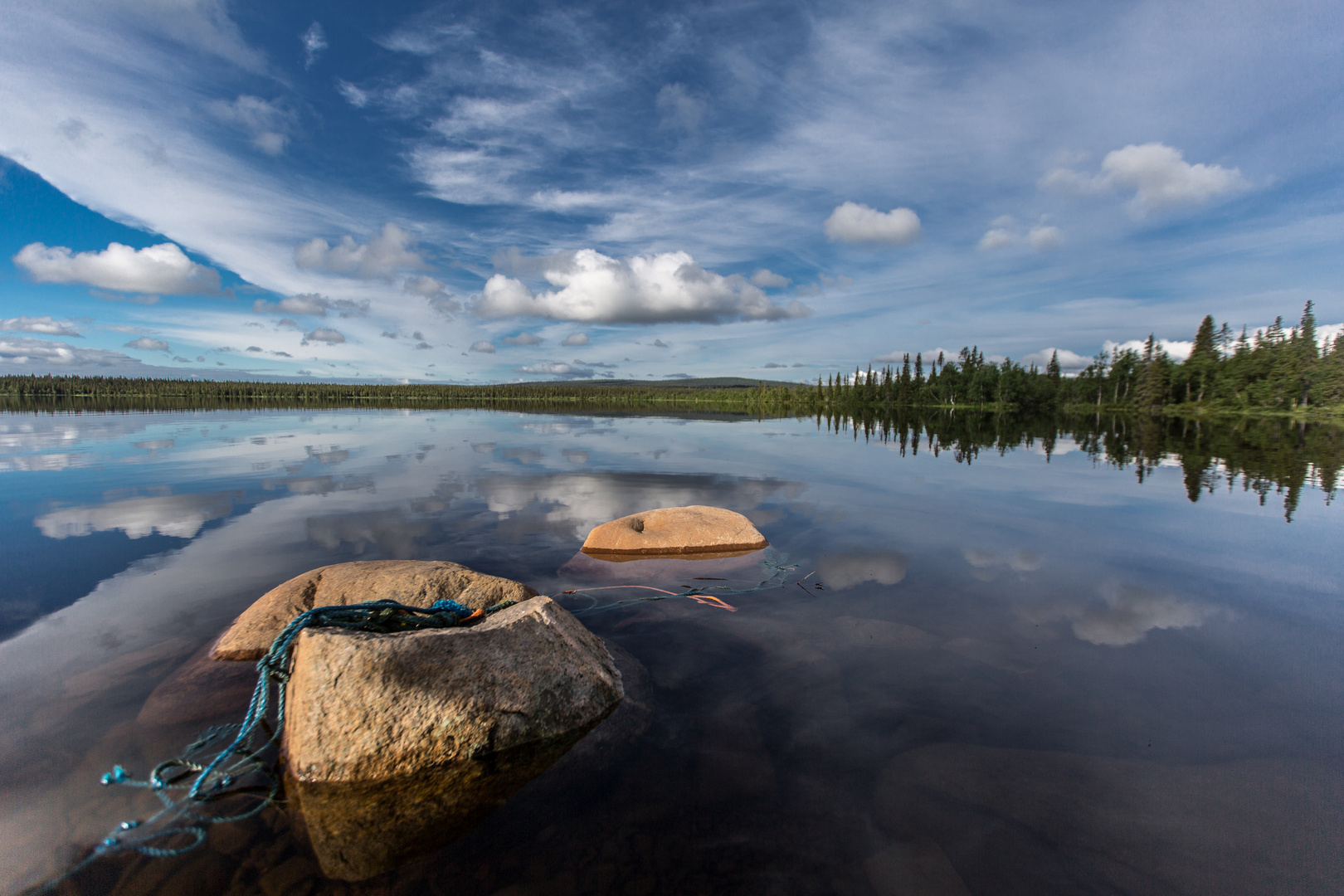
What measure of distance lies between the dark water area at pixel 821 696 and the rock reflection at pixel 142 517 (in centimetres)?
14

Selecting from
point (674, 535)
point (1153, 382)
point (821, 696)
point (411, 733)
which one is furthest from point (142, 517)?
point (1153, 382)

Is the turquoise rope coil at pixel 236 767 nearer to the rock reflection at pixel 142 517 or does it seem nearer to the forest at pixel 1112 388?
the rock reflection at pixel 142 517

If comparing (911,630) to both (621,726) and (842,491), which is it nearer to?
(621,726)

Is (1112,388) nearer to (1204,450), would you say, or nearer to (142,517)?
(1204,450)

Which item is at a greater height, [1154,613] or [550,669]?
[550,669]

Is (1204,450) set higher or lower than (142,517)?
higher

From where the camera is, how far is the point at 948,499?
16.4 m

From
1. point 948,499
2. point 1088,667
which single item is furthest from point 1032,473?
point 1088,667

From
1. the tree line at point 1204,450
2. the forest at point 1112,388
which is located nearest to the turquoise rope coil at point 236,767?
the tree line at point 1204,450

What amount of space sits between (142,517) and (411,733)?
13230 mm

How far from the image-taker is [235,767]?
14.5ft

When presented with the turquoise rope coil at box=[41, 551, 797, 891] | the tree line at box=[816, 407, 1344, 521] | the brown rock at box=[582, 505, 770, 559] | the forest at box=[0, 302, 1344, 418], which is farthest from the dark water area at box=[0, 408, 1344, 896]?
the forest at box=[0, 302, 1344, 418]

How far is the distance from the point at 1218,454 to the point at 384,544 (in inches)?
1627

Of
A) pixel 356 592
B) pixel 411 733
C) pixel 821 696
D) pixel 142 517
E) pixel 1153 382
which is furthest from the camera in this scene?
pixel 1153 382
